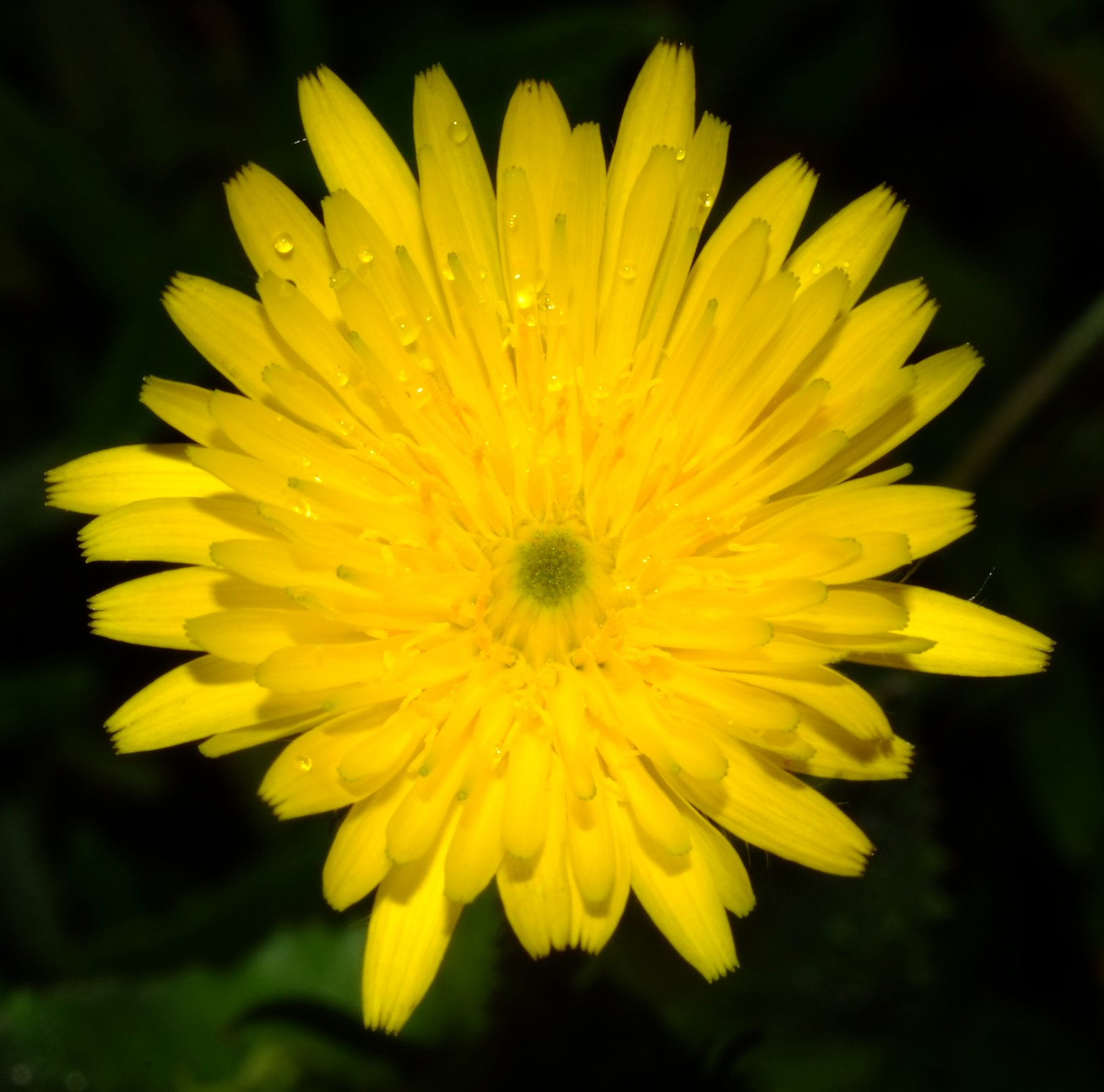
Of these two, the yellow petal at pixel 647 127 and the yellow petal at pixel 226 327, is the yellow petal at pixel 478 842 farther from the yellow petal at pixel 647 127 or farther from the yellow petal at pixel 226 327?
the yellow petal at pixel 647 127

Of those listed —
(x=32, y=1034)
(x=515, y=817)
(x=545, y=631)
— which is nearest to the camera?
(x=515, y=817)

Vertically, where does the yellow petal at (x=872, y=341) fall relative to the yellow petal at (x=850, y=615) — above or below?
above

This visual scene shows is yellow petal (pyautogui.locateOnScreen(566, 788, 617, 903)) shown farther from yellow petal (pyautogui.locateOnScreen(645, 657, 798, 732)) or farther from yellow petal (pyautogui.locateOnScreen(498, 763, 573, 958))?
yellow petal (pyautogui.locateOnScreen(645, 657, 798, 732))

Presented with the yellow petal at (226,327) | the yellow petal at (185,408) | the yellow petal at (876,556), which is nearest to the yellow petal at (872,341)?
the yellow petal at (876,556)

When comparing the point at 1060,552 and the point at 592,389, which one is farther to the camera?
the point at 1060,552

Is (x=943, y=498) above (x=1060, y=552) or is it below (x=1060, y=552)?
above

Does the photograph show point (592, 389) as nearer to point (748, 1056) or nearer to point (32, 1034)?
point (748, 1056)

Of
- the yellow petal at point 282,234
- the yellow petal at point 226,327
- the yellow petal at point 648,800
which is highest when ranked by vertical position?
the yellow petal at point 282,234

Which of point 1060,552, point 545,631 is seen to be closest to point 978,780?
point 1060,552
